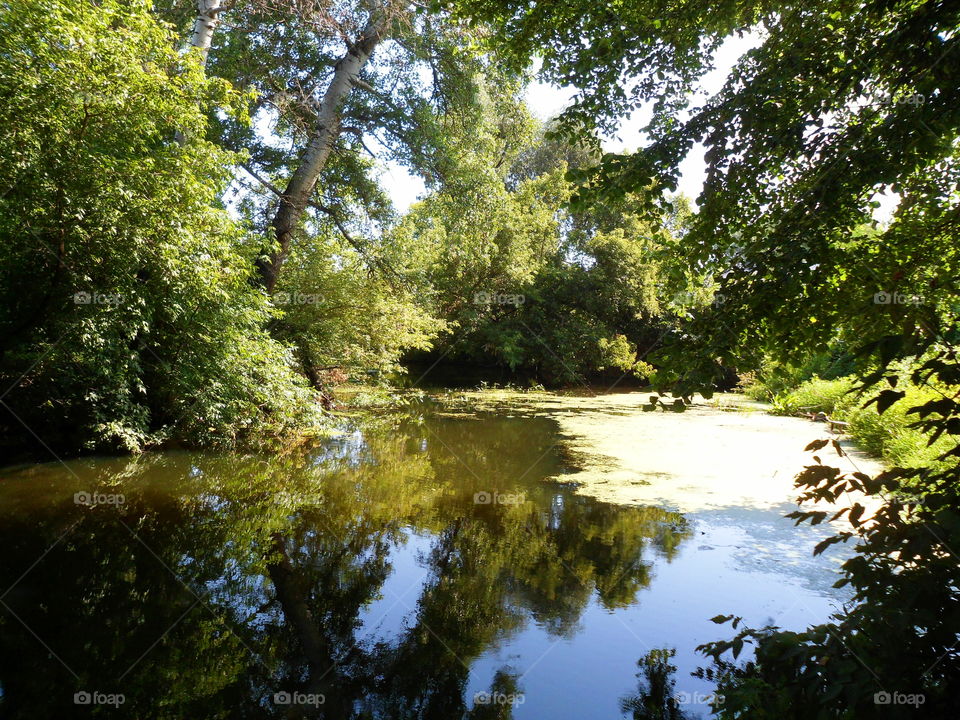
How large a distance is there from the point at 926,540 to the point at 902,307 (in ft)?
2.49

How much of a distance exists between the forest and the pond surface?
6 centimetres

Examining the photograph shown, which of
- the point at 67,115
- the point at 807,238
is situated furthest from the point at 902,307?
the point at 67,115

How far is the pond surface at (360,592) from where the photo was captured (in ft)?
8.96

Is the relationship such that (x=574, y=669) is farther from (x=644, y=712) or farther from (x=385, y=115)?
(x=385, y=115)

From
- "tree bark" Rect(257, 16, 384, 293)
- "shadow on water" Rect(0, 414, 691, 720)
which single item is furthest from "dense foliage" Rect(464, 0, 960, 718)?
"tree bark" Rect(257, 16, 384, 293)

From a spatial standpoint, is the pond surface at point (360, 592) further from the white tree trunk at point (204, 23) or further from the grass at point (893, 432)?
the white tree trunk at point (204, 23)

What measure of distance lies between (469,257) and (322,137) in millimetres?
3367

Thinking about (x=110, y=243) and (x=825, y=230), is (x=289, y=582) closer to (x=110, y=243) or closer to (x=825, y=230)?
(x=825, y=230)

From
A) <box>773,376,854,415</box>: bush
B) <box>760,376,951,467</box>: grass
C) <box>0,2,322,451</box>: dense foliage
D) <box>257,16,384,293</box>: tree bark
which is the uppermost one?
<box>257,16,384,293</box>: tree bark

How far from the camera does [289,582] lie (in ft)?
12.8

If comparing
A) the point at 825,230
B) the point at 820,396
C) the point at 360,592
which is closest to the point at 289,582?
the point at 360,592

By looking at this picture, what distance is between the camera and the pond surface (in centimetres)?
273

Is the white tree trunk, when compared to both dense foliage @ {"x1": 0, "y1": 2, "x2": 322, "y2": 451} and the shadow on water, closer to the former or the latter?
dense foliage @ {"x1": 0, "y1": 2, "x2": 322, "y2": 451}

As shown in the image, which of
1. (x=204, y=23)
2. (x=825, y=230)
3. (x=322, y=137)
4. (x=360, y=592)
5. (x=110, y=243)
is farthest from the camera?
(x=322, y=137)
